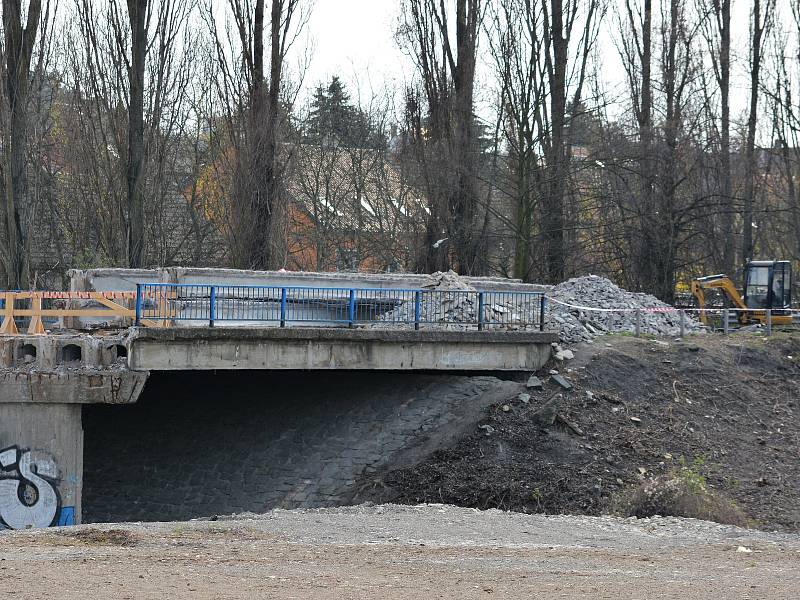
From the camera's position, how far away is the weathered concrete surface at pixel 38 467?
19203 mm

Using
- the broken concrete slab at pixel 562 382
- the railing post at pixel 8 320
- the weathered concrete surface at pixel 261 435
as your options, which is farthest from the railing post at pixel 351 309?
the railing post at pixel 8 320

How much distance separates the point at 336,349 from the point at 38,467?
5.64m

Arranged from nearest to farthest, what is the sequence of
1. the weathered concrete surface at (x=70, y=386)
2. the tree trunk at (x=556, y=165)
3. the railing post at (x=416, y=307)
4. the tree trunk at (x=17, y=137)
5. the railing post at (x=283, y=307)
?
the weathered concrete surface at (x=70, y=386) → the railing post at (x=283, y=307) → the railing post at (x=416, y=307) → the tree trunk at (x=17, y=137) → the tree trunk at (x=556, y=165)

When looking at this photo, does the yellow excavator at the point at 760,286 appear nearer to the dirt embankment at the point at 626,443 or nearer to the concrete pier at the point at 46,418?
the dirt embankment at the point at 626,443

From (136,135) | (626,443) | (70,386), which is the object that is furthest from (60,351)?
(136,135)

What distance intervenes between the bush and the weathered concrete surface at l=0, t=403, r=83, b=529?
931 centimetres

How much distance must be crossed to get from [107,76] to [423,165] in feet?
34.1

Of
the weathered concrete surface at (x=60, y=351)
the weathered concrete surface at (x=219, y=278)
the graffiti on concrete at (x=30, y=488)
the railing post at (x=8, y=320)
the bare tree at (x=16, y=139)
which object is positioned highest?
the bare tree at (x=16, y=139)

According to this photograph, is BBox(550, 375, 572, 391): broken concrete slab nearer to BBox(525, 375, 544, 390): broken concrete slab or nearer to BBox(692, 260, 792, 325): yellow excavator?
BBox(525, 375, 544, 390): broken concrete slab

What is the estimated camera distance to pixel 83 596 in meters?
10.1

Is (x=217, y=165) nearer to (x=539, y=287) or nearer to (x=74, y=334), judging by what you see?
(x=539, y=287)

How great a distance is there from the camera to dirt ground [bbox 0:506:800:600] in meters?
10.9

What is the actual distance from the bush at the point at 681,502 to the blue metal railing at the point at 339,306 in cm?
516

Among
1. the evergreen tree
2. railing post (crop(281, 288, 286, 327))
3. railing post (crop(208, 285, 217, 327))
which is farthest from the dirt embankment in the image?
the evergreen tree
